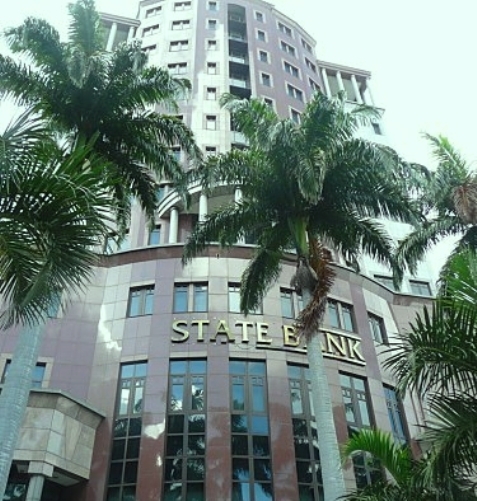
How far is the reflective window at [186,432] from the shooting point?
759 inches

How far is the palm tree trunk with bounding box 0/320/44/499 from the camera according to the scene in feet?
32.0

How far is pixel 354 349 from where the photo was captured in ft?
82.1

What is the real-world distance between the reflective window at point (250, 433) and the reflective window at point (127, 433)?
3743 millimetres

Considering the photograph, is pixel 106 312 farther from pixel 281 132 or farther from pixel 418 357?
pixel 418 357

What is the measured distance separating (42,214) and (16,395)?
5.83m

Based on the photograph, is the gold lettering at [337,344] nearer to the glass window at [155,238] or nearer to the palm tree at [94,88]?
the glass window at [155,238]

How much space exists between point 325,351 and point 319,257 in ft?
→ 32.1

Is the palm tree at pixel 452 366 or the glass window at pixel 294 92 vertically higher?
the glass window at pixel 294 92

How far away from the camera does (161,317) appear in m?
23.7

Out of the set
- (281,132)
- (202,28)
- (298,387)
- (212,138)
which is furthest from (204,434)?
(202,28)

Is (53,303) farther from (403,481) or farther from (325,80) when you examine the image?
(325,80)

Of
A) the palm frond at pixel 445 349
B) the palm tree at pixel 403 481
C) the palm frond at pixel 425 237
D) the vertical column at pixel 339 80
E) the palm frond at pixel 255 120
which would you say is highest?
the vertical column at pixel 339 80

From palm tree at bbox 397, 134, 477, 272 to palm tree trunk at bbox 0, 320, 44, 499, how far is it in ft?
39.1

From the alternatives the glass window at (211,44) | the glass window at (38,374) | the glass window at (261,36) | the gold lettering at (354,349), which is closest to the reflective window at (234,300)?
the gold lettering at (354,349)
